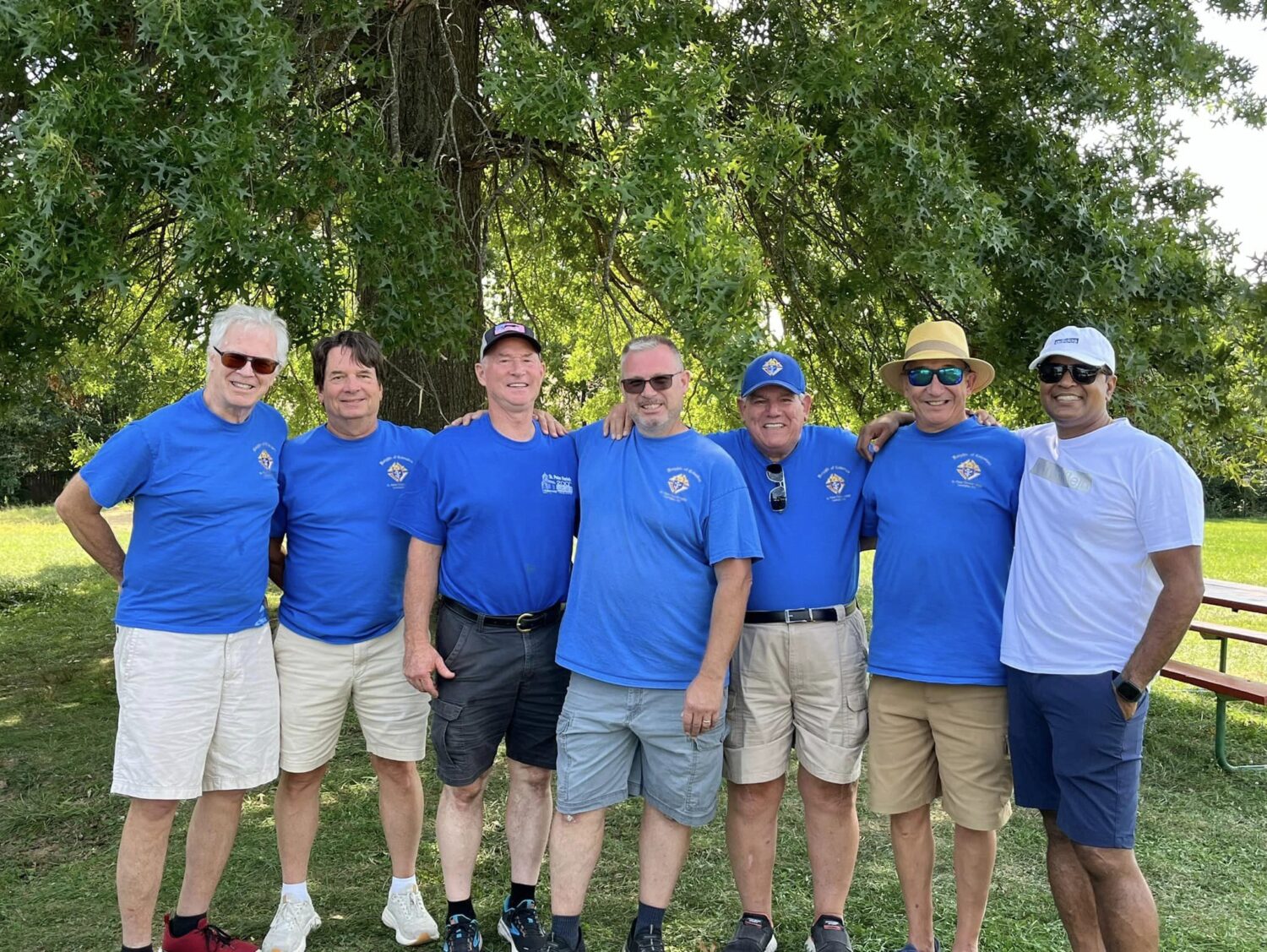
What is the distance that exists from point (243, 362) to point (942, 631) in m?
2.59

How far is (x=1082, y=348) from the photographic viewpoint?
361cm

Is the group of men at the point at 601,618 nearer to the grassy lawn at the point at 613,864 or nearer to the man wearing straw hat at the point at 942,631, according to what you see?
the man wearing straw hat at the point at 942,631

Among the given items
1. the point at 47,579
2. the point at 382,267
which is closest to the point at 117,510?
the point at 47,579

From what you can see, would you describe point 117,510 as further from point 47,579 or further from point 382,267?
point 382,267

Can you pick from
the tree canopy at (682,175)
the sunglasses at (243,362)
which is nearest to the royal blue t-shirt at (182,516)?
the sunglasses at (243,362)

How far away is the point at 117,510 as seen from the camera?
2756 centimetres

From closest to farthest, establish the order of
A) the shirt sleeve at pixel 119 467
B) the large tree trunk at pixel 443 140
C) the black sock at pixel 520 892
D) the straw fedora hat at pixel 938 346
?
1. the shirt sleeve at pixel 119 467
2. the straw fedora hat at pixel 938 346
3. the black sock at pixel 520 892
4. the large tree trunk at pixel 443 140

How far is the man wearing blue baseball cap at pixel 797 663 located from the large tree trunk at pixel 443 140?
2.82m

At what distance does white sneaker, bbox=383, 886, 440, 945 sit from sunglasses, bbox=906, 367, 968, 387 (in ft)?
8.87

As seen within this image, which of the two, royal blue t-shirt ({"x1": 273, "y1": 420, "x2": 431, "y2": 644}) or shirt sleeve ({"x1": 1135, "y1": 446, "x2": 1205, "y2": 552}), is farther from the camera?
royal blue t-shirt ({"x1": 273, "y1": 420, "x2": 431, "y2": 644})

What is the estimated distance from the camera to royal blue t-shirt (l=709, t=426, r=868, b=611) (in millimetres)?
4070

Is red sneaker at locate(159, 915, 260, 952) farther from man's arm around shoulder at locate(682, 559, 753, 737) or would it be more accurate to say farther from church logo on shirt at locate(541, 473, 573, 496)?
church logo on shirt at locate(541, 473, 573, 496)

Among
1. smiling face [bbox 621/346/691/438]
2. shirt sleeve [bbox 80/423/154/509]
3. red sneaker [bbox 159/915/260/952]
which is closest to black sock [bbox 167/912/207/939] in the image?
red sneaker [bbox 159/915/260/952]

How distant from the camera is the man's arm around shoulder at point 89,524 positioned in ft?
12.6
